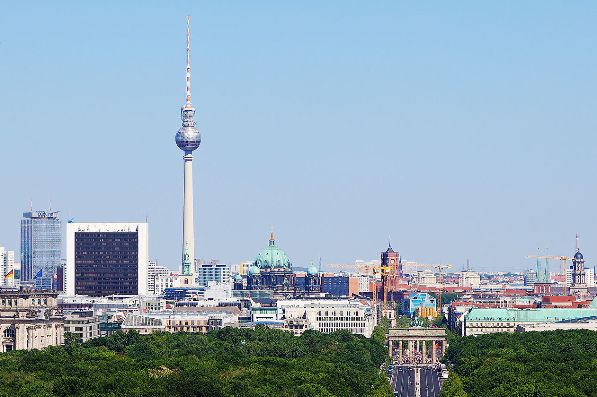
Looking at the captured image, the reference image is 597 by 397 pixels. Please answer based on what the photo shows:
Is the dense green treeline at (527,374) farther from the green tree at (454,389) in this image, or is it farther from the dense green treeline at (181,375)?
the dense green treeline at (181,375)

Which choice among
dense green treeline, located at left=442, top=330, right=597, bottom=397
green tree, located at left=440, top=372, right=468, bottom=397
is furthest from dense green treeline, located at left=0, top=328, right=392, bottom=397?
dense green treeline, located at left=442, top=330, right=597, bottom=397

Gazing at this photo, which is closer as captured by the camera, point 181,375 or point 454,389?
point 181,375

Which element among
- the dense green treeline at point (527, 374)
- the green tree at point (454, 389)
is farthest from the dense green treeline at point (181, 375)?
the dense green treeline at point (527, 374)

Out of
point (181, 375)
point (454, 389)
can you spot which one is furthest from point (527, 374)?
point (181, 375)

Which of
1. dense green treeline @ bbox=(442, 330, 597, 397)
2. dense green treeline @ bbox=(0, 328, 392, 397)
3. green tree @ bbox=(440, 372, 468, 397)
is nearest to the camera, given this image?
dense green treeline @ bbox=(0, 328, 392, 397)

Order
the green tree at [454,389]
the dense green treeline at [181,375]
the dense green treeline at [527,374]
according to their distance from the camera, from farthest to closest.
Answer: the green tree at [454,389], the dense green treeline at [527,374], the dense green treeline at [181,375]

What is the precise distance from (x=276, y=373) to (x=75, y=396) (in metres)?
28.6

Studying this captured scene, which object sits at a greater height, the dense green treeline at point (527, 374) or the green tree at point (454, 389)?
the dense green treeline at point (527, 374)

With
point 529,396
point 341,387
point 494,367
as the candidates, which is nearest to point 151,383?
point 341,387

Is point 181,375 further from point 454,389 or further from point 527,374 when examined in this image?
point 527,374

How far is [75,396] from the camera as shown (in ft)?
425

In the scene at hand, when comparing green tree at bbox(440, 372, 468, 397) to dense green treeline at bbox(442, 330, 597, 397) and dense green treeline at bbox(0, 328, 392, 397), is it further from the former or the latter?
dense green treeline at bbox(0, 328, 392, 397)

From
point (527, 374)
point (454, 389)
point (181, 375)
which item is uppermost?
point (181, 375)

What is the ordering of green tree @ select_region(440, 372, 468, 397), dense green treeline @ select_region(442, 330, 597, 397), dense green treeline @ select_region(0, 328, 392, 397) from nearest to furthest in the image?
dense green treeline @ select_region(0, 328, 392, 397), dense green treeline @ select_region(442, 330, 597, 397), green tree @ select_region(440, 372, 468, 397)
